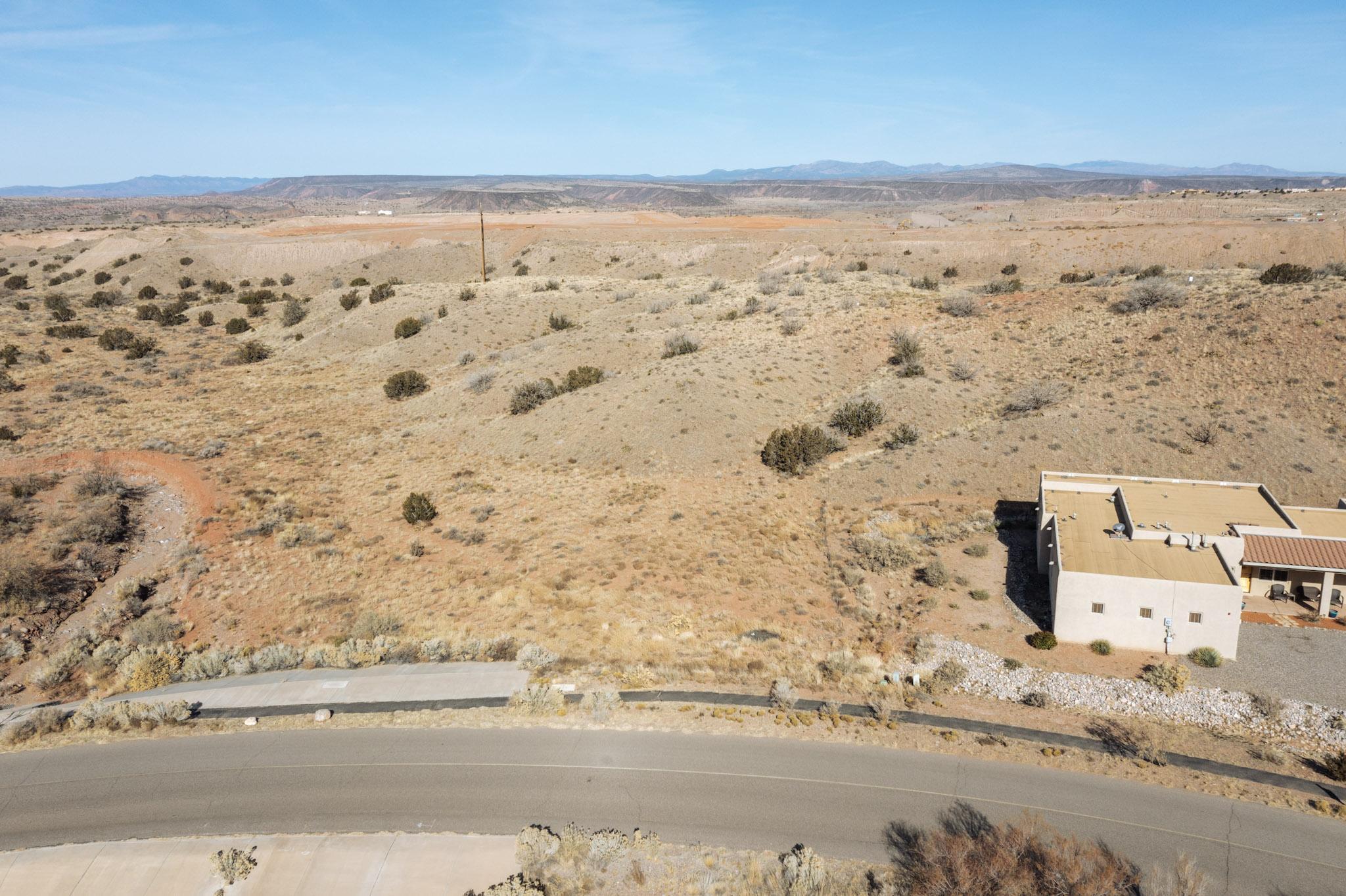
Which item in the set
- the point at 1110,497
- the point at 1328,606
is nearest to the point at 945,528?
the point at 1110,497

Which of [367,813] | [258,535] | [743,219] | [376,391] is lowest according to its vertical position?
[367,813]

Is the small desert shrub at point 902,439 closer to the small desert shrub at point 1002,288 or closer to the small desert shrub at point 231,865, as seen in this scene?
the small desert shrub at point 1002,288

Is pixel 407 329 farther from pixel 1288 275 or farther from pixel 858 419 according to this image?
pixel 1288 275

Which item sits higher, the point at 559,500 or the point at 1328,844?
the point at 559,500

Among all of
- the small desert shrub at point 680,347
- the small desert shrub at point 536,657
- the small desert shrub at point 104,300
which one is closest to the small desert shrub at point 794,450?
the small desert shrub at point 680,347

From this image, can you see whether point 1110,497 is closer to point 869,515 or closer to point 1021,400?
point 869,515
